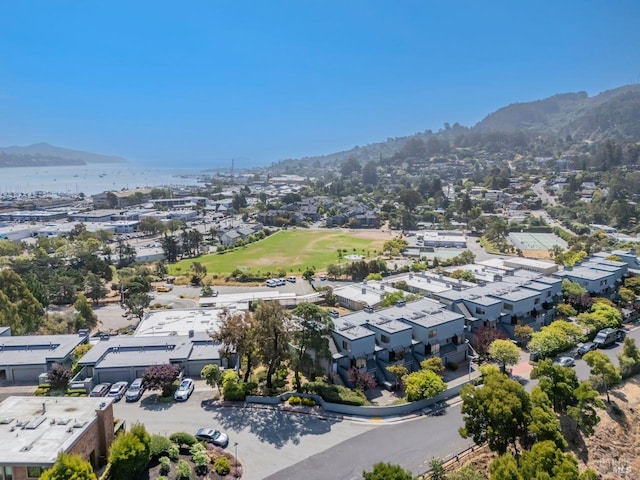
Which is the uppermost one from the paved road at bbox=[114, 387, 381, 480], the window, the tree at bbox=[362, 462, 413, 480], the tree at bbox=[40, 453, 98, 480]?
the tree at bbox=[40, 453, 98, 480]

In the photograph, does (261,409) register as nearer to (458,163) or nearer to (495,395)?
(495,395)

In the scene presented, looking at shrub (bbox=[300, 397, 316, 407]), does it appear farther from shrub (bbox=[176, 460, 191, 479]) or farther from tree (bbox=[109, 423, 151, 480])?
tree (bbox=[109, 423, 151, 480])

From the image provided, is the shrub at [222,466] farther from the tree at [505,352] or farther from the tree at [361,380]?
the tree at [505,352]

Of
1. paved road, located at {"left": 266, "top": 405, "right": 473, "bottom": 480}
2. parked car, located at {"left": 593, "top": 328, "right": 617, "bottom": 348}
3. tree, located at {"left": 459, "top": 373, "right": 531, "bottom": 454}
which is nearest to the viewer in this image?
paved road, located at {"left": 266, "top": 405, "right": 473, "bottom": 480}

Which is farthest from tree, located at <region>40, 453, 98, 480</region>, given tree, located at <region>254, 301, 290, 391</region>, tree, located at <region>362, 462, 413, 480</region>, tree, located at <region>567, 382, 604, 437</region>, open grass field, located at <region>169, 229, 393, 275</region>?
open grass field, located at <region>169, 229, 393, 275</region>

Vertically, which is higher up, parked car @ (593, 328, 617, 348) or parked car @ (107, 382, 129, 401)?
parked car @ (107, 382, 129, 401)

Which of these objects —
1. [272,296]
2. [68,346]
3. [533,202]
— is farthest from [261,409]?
[533,202]

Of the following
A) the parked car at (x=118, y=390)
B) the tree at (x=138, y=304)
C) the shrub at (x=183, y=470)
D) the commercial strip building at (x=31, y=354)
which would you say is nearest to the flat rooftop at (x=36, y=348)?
the commercial strip building at (x=31, y=354)
